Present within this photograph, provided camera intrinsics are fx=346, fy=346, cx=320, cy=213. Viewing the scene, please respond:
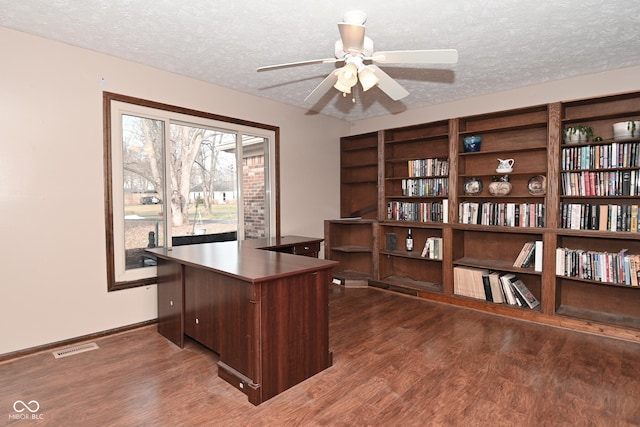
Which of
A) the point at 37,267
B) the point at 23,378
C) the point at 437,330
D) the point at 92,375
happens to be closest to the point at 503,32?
the point at 437,330

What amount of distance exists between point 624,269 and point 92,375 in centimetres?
451

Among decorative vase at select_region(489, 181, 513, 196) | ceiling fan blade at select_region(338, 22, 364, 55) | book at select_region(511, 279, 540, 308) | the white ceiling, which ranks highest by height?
the white ceiling

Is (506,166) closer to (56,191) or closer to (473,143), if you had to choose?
(473,143)

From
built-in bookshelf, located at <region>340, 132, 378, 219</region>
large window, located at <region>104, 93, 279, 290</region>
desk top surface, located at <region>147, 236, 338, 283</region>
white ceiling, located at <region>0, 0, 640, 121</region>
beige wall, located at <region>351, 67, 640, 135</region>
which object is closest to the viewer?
desk top surface, located at <region>147, 236, 338, 283</region>

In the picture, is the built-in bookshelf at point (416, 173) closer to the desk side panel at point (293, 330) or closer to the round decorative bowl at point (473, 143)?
the round decorative bowl at point (473, 143)

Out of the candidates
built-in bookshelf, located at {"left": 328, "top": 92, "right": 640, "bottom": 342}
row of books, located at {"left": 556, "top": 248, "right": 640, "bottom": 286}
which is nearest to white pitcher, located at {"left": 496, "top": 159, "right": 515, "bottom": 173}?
built-in bookshelf, located at {"left": 328, "top": 92, "right": 640, "bottom": 342}

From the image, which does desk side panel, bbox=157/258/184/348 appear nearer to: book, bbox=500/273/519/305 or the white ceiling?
the white ceiling

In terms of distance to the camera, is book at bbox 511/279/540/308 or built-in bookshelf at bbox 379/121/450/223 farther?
built-in bookshelf at bbox 379/121/450/223

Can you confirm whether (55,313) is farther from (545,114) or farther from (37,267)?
(545,114)

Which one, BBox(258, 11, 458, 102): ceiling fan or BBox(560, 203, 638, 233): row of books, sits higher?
BBox(258, 11, 458, 102): ceiling fan

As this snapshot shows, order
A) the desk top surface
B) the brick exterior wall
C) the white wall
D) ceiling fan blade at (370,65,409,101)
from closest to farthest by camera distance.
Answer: the desk top surface → ceiling fan blade at (370,65,409,101) → the white wall → the brick exterior wall

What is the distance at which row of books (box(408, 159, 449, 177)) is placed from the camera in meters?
4.41

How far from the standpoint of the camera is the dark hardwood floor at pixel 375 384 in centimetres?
201

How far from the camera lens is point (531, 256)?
3.75m
